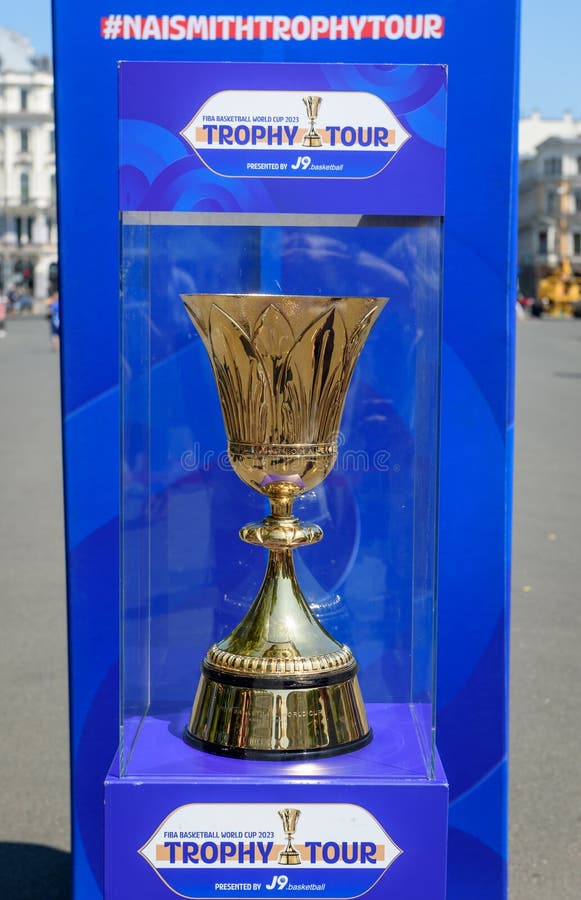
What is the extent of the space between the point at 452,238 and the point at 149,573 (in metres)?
0.92

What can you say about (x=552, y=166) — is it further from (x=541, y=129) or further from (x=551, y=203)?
(x=541, y=129)

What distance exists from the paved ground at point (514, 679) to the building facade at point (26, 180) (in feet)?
292

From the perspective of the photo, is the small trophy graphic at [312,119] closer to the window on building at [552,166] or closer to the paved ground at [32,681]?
the paved ground at [32,681]

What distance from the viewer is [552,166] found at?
360ft

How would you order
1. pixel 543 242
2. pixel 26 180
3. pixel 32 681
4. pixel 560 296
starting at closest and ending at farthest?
pixel 32 681 → pixel 560 296 → pixel 26 180 → pixel 543 242

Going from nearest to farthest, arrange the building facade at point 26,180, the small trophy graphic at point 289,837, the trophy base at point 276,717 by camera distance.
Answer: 1. the small trophy graphic at point 289,837
2. the trophy base at point 276,717
3. the building facade at point 26,180

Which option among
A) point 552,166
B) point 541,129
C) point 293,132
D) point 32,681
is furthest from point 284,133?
point 541,129

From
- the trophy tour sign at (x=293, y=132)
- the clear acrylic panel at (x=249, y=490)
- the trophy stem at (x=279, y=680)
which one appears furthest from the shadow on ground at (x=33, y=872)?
the trophy tour sign at (x=293, y=132)

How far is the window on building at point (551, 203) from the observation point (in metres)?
110

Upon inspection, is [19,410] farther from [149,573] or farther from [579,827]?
[149,573]

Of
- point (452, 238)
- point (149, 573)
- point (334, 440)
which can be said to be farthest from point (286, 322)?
point (149, 573)

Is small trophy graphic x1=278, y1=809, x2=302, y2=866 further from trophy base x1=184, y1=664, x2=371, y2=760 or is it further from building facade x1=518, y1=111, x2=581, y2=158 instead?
building facade x1=518, y1=111, x2=581, y2=158

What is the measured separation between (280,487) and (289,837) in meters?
0.63

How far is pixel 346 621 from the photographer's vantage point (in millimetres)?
2912
